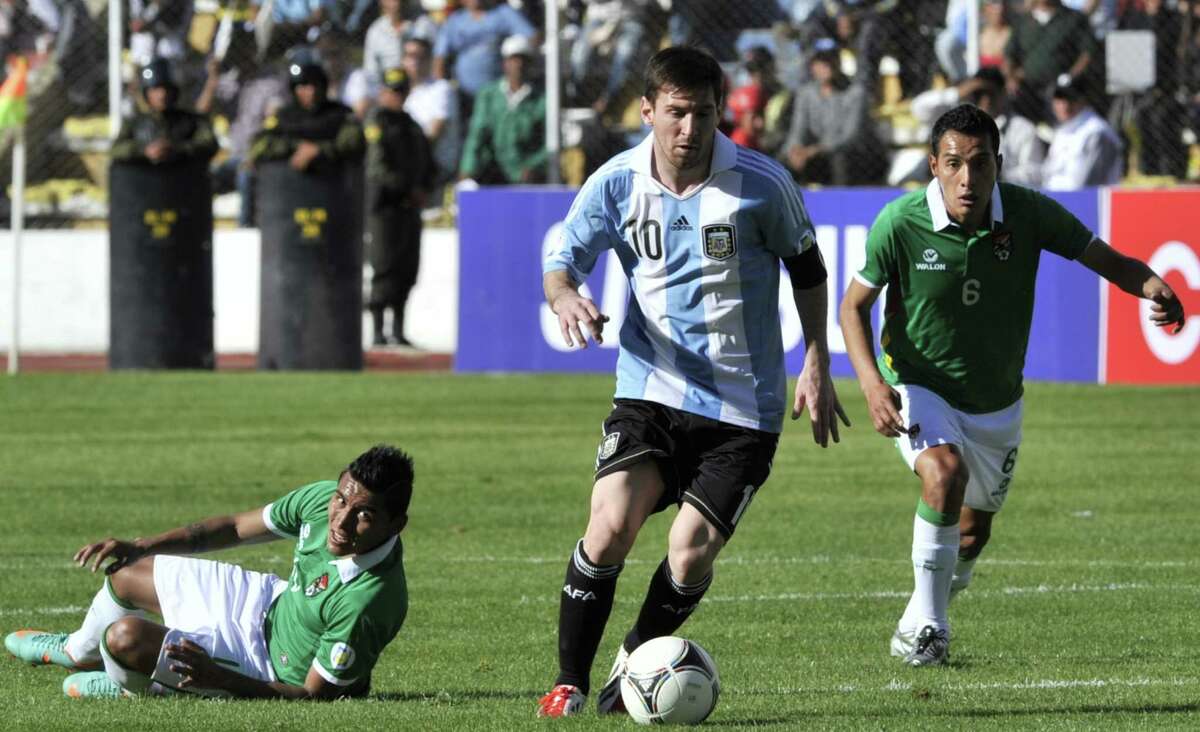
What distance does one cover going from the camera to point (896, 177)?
2039 centimetres

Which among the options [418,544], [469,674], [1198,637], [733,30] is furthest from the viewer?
[733,30]

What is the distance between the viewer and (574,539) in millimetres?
11734

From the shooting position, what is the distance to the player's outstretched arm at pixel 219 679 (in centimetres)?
691

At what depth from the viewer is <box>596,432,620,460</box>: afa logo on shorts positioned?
22.1 ft

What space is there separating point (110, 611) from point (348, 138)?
1290cm

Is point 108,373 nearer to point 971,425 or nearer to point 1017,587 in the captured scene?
point 1017,587

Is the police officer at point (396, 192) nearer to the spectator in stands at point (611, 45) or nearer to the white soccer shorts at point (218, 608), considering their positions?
the spectator in stands at point (611, 45)

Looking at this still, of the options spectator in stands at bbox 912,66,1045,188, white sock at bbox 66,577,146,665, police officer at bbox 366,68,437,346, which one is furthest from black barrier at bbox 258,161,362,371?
white sock at bbox 66,577,146,665

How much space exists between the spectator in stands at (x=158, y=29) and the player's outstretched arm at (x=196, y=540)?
1656 centimetres

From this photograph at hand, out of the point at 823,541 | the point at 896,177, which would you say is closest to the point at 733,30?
the point at 896,177

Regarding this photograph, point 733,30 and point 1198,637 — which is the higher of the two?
point 733,30

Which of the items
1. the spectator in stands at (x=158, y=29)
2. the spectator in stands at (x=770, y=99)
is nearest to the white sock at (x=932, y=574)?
the spectator in stands at (x=770, y=99)

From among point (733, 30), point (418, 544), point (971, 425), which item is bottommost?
point (418, 544)

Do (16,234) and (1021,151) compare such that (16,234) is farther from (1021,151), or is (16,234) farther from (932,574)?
(932,574)
